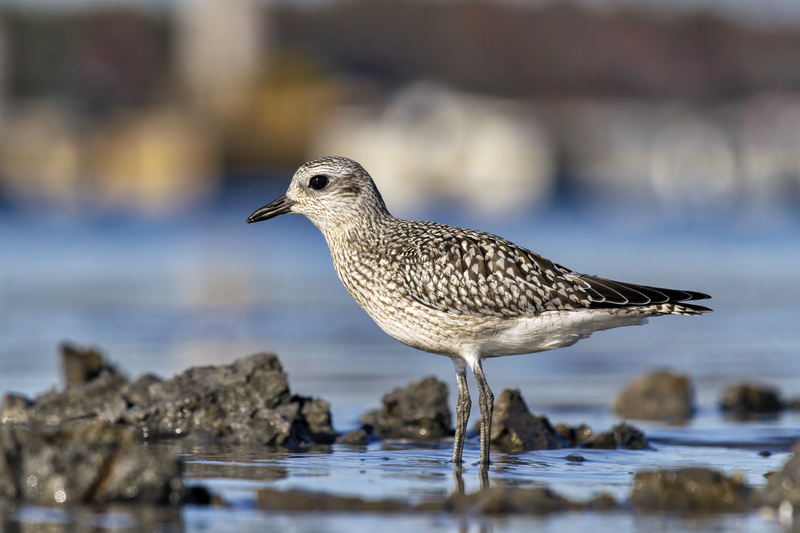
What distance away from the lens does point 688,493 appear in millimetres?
5484

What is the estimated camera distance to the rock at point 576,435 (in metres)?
7.86

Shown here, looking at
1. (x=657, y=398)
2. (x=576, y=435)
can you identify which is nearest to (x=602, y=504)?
(x=576, y=435)

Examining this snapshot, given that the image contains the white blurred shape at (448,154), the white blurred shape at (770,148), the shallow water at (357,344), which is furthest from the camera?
the white blurred shape at (448,154)

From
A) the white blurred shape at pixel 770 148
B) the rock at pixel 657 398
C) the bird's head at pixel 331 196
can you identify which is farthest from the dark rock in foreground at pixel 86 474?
the white blurred shape at pixel 770 148

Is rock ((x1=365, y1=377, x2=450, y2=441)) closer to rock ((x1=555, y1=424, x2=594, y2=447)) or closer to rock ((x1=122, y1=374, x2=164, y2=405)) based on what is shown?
rock ((x1=555, y1=424, x2=594, y2=447))

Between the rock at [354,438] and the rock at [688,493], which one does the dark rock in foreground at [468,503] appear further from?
the rock at [354,438]

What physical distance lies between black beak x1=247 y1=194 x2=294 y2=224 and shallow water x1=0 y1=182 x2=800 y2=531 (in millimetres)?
1747

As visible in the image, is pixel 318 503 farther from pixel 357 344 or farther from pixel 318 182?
pixel 357 344

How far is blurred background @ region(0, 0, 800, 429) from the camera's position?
43.8 ft

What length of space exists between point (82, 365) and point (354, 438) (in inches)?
108

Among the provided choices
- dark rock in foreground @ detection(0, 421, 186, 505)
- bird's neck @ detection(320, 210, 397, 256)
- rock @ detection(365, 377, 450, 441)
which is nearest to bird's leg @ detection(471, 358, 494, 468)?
rock @ detection(365, 377, 450, 441)

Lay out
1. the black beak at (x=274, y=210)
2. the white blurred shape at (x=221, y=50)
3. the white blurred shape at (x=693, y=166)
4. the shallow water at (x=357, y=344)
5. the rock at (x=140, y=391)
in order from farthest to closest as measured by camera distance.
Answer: the white blurred shape at (x=221, y=50) < the white blurred shape at (x=693, y=166) < the black beak at (x=274, y=210) < the rock at (x=140, y=391) < the shallow water at (x=357, y=344)

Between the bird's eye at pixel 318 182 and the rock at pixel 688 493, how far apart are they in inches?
135

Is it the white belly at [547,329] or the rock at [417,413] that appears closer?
the white belly at [547,329]
